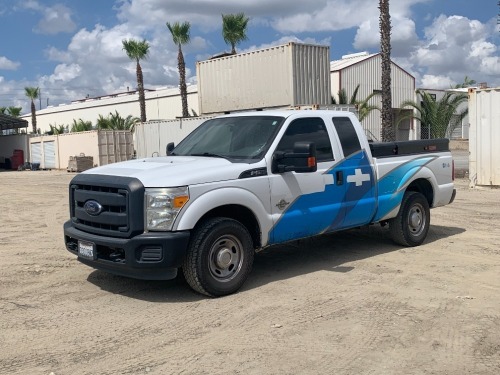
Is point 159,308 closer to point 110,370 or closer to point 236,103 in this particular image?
point 110,370

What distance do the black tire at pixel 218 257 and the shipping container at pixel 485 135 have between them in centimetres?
1146

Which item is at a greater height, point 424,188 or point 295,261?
point 424,188

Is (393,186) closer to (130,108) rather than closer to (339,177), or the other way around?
(339,177)

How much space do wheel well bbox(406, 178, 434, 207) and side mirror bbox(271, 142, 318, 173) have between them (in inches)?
112

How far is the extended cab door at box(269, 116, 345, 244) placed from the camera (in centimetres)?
648

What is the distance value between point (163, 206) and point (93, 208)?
875 mm

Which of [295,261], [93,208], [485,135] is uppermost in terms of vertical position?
[485,135]

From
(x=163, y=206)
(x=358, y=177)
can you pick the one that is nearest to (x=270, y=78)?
(x=358, y=177)

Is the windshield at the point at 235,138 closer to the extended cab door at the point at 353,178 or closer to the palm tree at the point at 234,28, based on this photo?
the extended cab door at the point at 353,178

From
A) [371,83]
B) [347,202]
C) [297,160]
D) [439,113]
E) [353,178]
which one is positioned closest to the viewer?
[297,160]

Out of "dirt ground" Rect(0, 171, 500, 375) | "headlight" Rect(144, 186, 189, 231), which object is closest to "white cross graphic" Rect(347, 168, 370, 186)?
"dirt ground" Rect(0, 171, 500, 375)

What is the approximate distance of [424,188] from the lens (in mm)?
8875

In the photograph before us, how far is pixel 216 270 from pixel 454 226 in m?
5.85

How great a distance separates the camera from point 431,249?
837 cm
